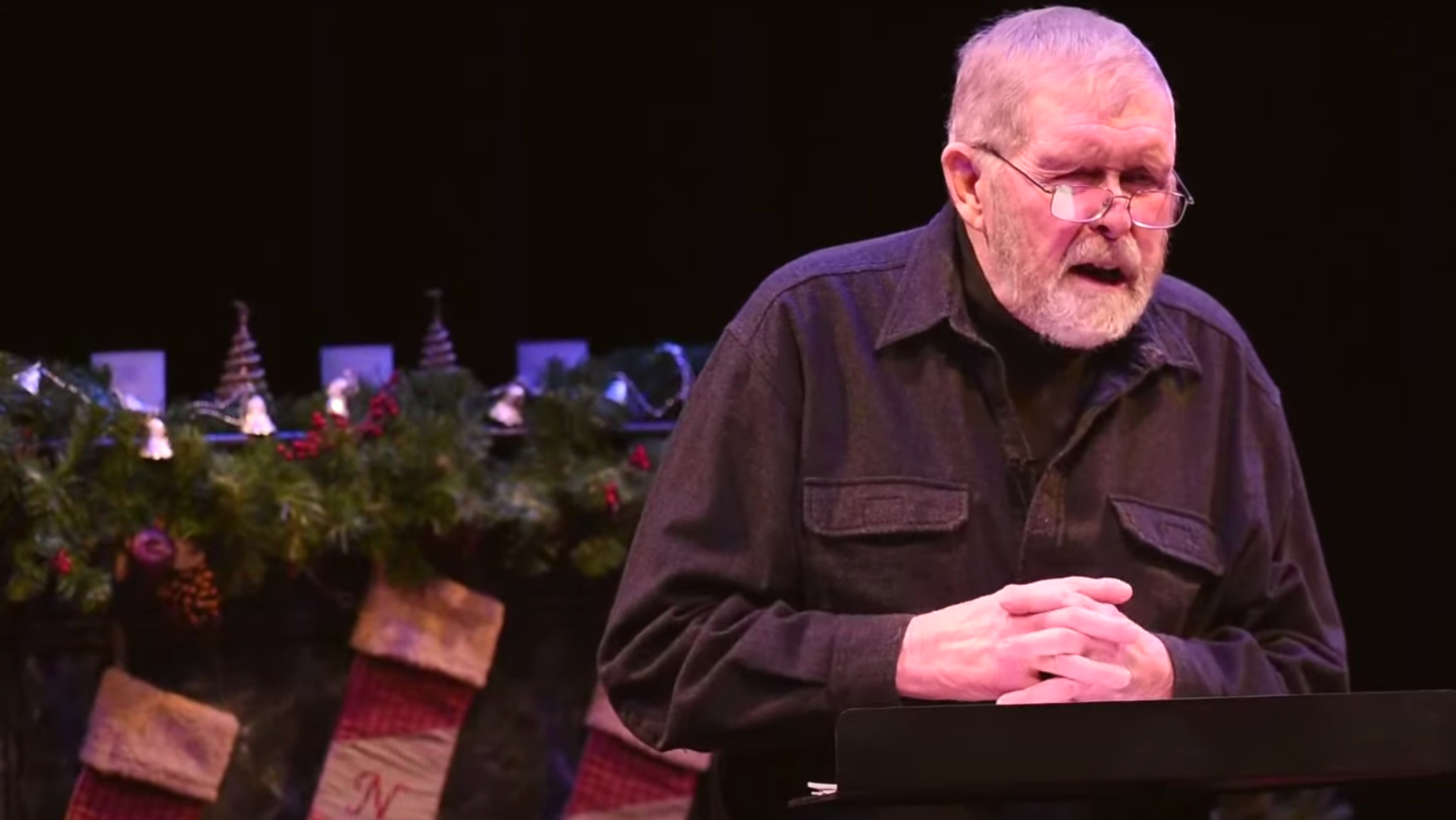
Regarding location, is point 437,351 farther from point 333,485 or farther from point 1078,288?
point 1078,288

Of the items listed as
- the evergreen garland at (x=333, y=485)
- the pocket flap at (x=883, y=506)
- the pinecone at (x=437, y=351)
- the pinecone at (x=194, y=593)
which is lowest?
the pinecone at (x=194, y=593)

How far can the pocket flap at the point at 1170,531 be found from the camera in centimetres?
217

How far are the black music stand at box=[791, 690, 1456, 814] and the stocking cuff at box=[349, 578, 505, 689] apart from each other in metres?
2.20

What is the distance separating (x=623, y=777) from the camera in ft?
12.9

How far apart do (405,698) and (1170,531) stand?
1.96 m

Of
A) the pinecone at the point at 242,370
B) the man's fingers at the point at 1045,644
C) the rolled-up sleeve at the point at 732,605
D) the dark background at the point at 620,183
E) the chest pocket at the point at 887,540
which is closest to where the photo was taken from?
the man's fingers at the point at 1045,644

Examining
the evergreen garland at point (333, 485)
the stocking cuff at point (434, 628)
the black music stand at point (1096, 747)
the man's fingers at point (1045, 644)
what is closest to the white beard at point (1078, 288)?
the man's fingers at point (1045, 644)

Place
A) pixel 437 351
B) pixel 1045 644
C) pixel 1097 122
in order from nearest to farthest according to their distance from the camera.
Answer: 1. pixel 1045 644
2. pixel 1097 122
3. pixel 437 351

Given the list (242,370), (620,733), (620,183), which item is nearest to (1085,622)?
(620,733)

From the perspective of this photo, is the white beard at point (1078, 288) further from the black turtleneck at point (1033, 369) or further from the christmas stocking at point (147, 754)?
the christmas stocking at point (147, 754)

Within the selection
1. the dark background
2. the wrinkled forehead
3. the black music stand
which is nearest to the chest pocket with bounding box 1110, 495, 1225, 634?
the wrinkled forehead

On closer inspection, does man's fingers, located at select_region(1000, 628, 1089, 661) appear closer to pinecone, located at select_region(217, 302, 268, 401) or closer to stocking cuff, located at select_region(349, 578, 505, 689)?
stocking cuff, located at select_region(349, 578, 505, 689)

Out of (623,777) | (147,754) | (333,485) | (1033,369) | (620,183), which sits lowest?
(147,754)

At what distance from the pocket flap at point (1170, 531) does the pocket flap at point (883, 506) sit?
0.17m
